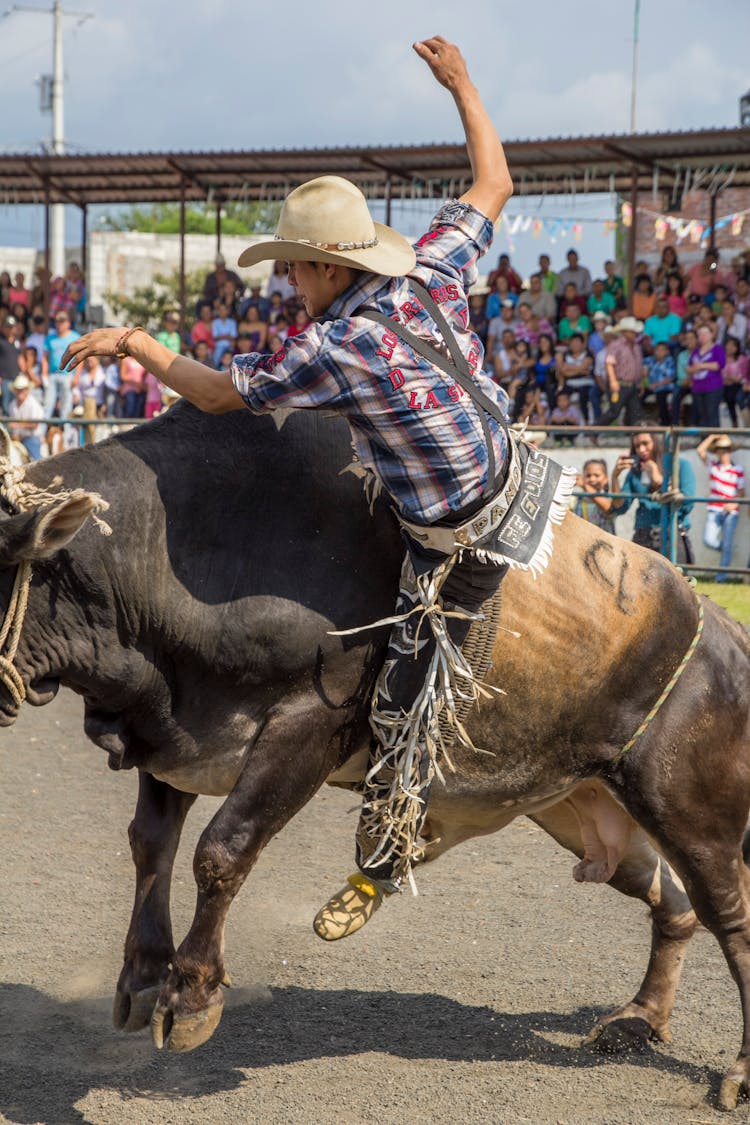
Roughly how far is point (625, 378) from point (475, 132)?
35.9ft

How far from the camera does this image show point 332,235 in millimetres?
3100

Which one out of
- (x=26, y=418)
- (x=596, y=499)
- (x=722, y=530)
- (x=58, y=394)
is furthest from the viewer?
(x=58, y=394)

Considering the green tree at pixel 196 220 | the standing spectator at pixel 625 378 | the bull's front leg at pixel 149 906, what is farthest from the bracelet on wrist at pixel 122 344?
the green tree at pixel 196 220

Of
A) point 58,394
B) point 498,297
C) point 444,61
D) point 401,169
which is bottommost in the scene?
point 58,394

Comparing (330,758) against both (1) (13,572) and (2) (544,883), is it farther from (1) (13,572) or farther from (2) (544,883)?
(2) (544,883)

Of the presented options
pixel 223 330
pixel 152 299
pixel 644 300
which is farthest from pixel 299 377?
pixel 152 299

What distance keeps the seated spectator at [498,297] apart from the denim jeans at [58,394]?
209 inches

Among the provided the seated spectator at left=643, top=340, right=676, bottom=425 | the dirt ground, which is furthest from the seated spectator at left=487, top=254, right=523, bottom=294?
the dirt ground

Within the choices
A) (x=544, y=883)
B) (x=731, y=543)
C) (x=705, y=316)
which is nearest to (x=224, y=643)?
(x=544, y=883)

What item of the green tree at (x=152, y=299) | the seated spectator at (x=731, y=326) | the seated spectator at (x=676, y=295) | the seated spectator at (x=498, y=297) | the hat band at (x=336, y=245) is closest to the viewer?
the hat band at (x=336, y=245)

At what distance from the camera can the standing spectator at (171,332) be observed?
16.6m

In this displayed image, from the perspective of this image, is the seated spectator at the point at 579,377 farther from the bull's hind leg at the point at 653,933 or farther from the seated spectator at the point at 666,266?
the bull's hind leg at the point at 653,933

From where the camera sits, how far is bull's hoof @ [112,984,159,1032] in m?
3.55

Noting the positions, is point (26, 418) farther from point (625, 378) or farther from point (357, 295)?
point (357, 295)
